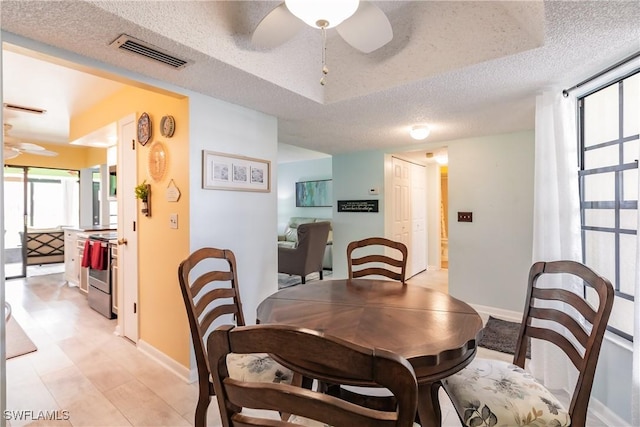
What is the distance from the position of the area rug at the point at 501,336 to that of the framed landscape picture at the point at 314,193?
3.99 m

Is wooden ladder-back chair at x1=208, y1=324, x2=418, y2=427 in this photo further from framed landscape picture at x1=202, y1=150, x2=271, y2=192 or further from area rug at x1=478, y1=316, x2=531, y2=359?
area rug at x1=478, y1=316, x2=531, y2=359

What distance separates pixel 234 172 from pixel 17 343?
2.60 meters

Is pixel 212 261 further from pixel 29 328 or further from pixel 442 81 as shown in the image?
pixel 29 328

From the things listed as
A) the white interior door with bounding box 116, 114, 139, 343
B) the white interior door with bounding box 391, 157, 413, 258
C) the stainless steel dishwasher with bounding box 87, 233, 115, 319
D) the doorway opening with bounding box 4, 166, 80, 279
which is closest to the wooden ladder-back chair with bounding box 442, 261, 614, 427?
the white interior door with bounding box 116, 114, 139, 343

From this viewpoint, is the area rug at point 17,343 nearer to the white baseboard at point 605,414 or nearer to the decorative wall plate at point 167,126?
the decorative wall plate at point 167,126

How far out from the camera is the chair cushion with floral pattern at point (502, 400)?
1.18m

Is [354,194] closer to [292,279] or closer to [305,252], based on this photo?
[305,252]

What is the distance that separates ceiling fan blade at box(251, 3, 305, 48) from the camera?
1.44 m

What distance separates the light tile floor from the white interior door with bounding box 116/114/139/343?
0.26 m

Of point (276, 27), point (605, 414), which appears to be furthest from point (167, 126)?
point (605, 414)

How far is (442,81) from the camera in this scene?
2092 millimetres

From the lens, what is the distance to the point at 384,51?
217 centimetres

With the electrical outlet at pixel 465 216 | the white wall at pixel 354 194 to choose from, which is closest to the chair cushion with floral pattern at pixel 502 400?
the electrical outlet at pixel 465 216

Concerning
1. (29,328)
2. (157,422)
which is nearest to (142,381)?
(157,422)
